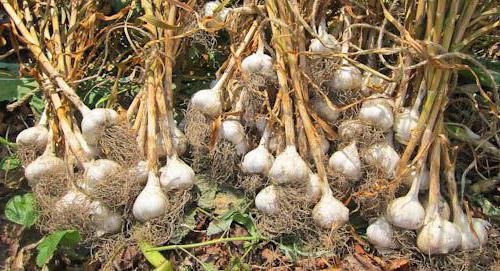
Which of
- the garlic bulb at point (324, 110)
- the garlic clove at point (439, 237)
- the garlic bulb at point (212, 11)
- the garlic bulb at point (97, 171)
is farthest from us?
the garlic bulb at point (212, 11)

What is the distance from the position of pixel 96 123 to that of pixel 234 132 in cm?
41

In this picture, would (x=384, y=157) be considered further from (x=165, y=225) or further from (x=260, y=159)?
(x=165, y=225)

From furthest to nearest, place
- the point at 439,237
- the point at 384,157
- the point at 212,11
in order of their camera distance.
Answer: the point at 212,11, the point at 384,157, the point at 439,237

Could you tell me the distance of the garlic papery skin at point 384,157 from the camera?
145 cm

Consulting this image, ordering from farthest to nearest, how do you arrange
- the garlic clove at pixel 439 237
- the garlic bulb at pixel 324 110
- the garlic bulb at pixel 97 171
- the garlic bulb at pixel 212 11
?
the garlic bulb at pixel 212 11, the garlic bulb at pixel 324 110, the garlic bulb at pixel 97 171, the garlic clove at pixel 439 237

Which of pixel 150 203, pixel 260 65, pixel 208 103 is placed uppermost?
pixel 260 65

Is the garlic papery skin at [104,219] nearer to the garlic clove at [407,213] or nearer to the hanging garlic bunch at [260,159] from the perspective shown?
the hanging garlic bunch at [260,159]

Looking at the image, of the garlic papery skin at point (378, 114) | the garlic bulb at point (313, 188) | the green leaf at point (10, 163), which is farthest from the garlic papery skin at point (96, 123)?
the garlic papery skin at point (378, 114)

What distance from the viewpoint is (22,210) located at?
1592 millimetres

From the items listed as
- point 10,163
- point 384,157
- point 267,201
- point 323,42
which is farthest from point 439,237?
point 10,163

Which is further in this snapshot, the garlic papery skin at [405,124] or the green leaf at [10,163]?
the green leaf at [10,163]

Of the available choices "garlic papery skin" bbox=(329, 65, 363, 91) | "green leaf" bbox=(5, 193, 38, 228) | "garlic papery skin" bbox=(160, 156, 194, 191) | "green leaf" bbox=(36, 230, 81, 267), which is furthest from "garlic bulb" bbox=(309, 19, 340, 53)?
"green leaf" bbox=(5, 193, 38, 228)

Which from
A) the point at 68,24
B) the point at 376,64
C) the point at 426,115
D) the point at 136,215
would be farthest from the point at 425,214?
the point at 68,24

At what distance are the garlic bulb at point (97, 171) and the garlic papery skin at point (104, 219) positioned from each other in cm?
5
